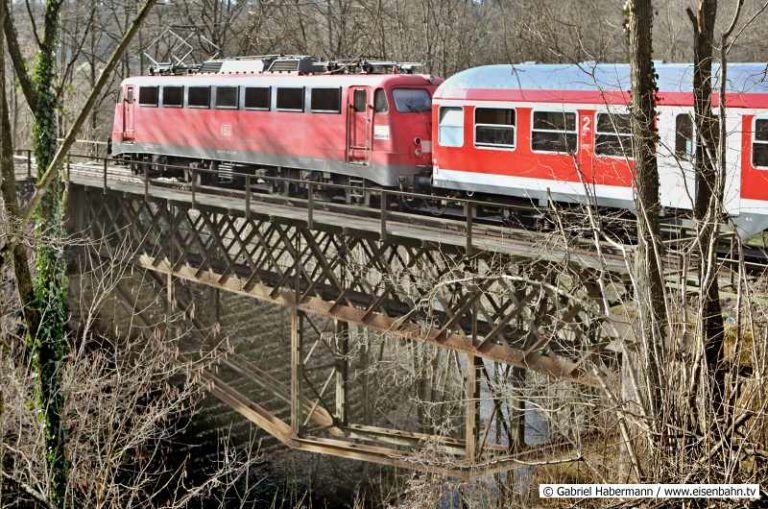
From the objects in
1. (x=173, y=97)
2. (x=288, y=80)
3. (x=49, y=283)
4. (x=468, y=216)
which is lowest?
(x=49, y=283)

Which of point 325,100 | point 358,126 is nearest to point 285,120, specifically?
point 325,100

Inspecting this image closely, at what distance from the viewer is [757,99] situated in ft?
47.0

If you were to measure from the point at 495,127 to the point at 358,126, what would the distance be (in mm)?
3264

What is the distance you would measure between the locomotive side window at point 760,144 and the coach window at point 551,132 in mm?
2779

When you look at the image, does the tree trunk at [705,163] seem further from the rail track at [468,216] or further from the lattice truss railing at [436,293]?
the rail track at [468,216]

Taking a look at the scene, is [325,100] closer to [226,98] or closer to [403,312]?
[226,98]

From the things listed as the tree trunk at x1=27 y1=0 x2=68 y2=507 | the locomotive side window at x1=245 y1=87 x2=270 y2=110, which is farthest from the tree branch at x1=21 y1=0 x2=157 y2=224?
the locomotive side window at x1=245 y1=87 x2=270 y2=110

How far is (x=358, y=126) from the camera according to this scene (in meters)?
19.7

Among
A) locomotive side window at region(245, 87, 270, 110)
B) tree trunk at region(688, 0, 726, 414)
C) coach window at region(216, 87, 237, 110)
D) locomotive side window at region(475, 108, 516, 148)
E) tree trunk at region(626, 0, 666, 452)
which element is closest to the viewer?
tree trunk at region(688, 0, 726, 414)

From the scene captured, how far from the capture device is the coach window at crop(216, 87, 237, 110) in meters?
23.0

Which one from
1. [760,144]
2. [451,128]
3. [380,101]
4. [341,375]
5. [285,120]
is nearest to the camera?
[760,144]

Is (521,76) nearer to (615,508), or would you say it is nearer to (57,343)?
(57,343)

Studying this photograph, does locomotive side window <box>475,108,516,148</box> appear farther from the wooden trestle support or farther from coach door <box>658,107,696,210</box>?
coach door <box>658,107,696,210</box>

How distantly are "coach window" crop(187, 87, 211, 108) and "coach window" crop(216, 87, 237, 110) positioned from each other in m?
0.40
